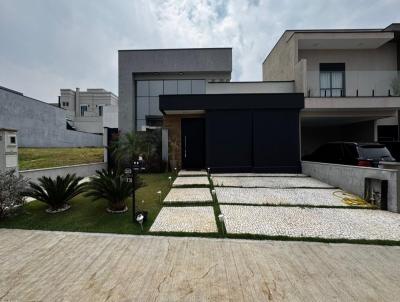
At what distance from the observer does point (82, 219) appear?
512 centimetres

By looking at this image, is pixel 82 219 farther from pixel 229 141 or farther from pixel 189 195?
pixel 229 141

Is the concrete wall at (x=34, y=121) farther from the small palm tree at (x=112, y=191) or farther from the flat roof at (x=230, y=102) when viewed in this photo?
the small palm tree at (x=112, y=191)

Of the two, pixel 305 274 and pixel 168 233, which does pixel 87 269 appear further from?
pixel 305 274

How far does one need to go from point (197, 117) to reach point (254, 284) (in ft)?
32.6

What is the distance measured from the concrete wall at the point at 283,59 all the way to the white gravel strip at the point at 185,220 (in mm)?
11412

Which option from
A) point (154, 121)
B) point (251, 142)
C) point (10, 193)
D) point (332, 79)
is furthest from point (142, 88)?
point (332, 79)

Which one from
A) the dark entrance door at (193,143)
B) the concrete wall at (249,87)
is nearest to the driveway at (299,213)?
the dark entrance door at (193,143)

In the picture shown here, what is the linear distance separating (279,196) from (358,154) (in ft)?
11.7

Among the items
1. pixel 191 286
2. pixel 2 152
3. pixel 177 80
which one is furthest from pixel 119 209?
pixel 177 80

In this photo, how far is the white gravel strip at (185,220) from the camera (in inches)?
179

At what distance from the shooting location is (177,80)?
651 inches

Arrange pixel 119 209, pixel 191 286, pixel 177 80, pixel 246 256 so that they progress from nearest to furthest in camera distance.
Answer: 1. pixel 191 286
2. pixel 246 256
3. pixel 119 209
4. pixel 177 80

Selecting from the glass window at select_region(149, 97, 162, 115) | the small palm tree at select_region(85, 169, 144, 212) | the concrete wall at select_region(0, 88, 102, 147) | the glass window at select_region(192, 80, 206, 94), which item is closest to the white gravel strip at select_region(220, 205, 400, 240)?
the small palm tree at select_region(85, 169, 144, 212)

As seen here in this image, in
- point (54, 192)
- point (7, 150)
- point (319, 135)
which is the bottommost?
point (54, 192)
